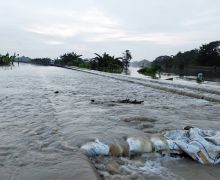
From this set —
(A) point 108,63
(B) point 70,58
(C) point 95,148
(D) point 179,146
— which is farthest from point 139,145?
(B) point 70,58

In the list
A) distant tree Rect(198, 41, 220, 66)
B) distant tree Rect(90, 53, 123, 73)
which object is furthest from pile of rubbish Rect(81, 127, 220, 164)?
distant tree Rect(198, 41, 220, 66)

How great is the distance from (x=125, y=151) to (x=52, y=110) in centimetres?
420

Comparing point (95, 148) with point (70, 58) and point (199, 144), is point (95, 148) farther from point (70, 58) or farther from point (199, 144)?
point (70, 58)

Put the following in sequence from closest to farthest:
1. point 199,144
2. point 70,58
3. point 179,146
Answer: point 199,144
point 179,146
point 70,58

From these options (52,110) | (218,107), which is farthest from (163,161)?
(218,107)

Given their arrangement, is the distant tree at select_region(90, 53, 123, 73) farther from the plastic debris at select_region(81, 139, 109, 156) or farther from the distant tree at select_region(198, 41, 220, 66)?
the plastic debris at select_region(81, 139, 109, 156)

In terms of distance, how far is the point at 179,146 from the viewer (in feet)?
15.2

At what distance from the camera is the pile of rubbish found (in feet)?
14.4

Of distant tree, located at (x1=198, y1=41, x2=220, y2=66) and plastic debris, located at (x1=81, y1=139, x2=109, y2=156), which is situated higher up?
distant tree, located at (x1=198, y1=41, x2=220, y2=66)

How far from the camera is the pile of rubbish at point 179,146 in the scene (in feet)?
14.4

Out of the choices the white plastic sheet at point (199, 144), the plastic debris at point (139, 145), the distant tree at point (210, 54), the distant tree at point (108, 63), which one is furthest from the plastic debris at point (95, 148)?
the distant tree at point (210, 54)

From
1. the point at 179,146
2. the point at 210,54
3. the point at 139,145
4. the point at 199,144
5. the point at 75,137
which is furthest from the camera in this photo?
the point at 210,54

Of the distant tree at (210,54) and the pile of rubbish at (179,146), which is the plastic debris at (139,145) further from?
the distant tree at (210,54)

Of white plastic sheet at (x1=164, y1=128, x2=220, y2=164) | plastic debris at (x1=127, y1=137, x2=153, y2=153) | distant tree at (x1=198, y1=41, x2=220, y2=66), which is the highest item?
distant tree at (x1=198, y1=41, x2=220, y2=66)
